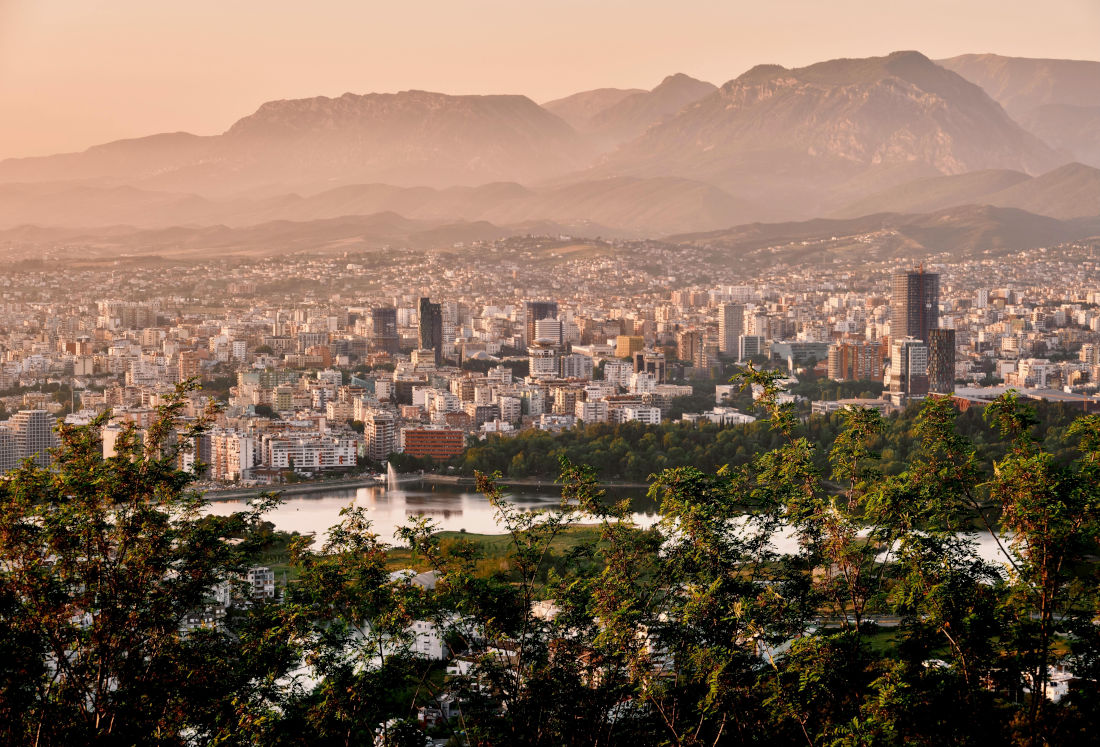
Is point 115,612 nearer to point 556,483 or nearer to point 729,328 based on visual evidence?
point 556,483

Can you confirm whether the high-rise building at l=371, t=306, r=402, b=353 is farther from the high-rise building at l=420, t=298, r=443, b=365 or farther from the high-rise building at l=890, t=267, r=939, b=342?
the high-rise building at l=890, t=267, r=939, b=342

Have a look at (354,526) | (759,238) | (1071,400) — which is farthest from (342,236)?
(354,526)

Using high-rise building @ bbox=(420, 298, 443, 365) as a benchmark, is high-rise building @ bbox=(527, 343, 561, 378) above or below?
below

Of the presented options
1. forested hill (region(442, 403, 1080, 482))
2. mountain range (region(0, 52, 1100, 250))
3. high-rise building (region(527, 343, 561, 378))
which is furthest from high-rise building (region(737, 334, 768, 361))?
mountain range (region(0, 52, 1100, 250))

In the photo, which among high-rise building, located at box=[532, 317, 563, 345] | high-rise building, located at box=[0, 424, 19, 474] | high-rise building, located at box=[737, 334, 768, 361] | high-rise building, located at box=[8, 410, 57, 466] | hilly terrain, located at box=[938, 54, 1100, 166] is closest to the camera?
high-rise building, located at box=[0, 424, 19, 474]

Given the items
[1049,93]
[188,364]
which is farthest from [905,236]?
[1049,93]

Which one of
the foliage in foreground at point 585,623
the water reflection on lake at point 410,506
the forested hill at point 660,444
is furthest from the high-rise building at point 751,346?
the foliage in foreground at point 585,623

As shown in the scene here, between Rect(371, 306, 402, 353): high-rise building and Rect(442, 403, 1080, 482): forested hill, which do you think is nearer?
Rect(442, 403, 1080, 482): forested hill
